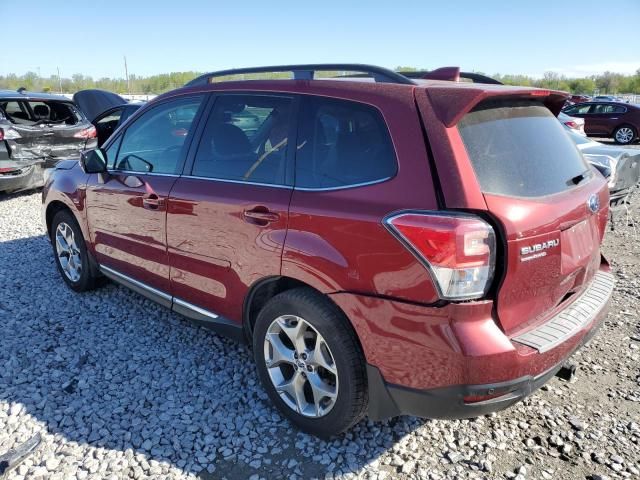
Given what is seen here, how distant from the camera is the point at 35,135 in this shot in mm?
7648

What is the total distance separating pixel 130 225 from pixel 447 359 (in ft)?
8.14

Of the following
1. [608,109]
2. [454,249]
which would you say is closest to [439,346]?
[454,249]

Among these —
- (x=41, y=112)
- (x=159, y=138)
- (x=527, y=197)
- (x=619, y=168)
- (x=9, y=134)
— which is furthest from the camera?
(x=41, y=112)

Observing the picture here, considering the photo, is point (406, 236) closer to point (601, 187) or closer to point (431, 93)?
point (431, 93)

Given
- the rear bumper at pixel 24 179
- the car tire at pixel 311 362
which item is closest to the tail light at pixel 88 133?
the rear bumper at pixel 24 179

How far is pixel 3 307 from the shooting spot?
4.06 meters

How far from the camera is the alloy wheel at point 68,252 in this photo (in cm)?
430

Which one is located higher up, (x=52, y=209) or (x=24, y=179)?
(x=52, y=209)

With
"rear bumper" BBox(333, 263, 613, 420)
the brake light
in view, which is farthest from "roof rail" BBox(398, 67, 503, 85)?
"rear bumper" BBox(333, 263, 613, 420)

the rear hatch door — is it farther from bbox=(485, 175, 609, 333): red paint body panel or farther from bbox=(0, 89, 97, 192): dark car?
bbox=(0, 89, 97, 192): dark car

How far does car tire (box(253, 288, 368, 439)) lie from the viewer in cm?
225

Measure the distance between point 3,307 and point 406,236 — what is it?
12.1 ft

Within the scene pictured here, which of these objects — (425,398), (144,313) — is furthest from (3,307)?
(425,398)

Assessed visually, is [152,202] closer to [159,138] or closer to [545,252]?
[159,138]
